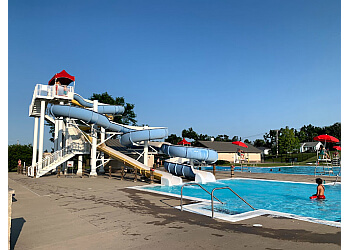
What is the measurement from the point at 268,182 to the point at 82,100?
65.0 ft

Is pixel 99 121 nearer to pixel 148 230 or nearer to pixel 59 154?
pixel 59 154

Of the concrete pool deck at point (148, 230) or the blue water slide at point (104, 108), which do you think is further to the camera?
the blue water slide at point (104, 108)

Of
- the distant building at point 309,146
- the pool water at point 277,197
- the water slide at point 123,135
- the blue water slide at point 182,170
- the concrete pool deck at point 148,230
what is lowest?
the distant building at point 309,146

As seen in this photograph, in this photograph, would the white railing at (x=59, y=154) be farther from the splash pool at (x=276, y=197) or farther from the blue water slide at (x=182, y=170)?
the splash pool at (x=276, y=197)

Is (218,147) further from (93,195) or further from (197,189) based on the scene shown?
(93,195)

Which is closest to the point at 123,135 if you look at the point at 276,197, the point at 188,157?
the point at 188,157

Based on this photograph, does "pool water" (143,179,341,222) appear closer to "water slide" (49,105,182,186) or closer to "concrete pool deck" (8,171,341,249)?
"concrete pool deck" (8,171,341,249)

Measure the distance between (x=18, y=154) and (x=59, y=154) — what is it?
15.0 meters

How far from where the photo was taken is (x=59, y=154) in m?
24.4

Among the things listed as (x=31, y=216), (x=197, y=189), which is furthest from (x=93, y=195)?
(x=197, y=189)

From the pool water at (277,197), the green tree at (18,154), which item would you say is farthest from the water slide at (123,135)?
the green tree at (18,154)

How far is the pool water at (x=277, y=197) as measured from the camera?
423 inches

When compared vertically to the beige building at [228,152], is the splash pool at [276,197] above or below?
above

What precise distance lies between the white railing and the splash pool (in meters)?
11.4
